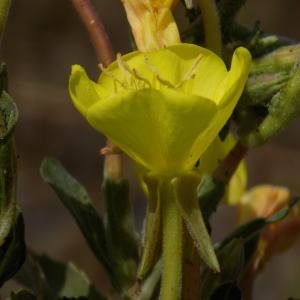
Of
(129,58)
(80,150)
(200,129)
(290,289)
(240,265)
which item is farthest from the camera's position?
(80,150)

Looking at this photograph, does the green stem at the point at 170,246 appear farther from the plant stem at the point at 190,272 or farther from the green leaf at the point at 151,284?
the green leaf at the point at 151,284

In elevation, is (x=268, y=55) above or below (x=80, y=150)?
above

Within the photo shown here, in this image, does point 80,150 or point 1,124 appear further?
point 80,150

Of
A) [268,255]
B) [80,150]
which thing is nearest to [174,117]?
[268,255]

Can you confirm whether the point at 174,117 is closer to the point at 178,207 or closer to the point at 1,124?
the point at 178,207

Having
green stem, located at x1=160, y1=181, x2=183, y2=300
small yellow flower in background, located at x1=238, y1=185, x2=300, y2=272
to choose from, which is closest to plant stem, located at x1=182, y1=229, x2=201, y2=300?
green stem, located at x1=160, y1=181, x2=183, y2=300
